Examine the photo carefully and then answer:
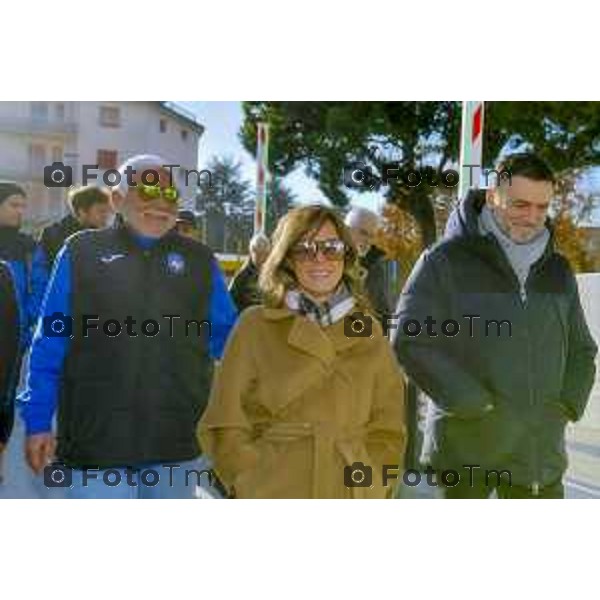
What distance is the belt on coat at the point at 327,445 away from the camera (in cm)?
258

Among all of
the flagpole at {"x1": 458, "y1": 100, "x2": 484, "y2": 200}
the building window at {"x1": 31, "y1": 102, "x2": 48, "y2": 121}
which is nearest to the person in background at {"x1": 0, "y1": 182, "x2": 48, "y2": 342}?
the building window at {"x1": 31, "y1": 102, "x2": 48, "y2": 121}

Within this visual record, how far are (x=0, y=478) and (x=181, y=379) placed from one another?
0.83m

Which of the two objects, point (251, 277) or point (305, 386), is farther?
point (251, 277)

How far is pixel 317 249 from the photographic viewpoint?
8.35 ft

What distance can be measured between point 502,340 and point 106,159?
1539 mm

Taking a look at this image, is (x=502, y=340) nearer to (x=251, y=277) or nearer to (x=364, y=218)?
(x=364, y=218)

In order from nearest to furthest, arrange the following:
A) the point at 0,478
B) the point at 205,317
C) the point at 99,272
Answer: the point at 99,272, the point at 205,317, the point at 0,478

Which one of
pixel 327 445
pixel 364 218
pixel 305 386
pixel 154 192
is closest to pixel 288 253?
pixel 305 386

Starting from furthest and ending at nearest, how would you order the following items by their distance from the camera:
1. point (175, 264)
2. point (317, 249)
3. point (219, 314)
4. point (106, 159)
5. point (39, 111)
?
point (106, 159), point (39, 111), point (219, 314), point (175, 264), point (317, 249)

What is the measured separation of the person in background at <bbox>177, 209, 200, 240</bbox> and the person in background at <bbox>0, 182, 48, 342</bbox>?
504 mm

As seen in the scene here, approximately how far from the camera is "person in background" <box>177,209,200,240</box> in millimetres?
3107

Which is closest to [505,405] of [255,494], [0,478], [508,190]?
[508,190]
